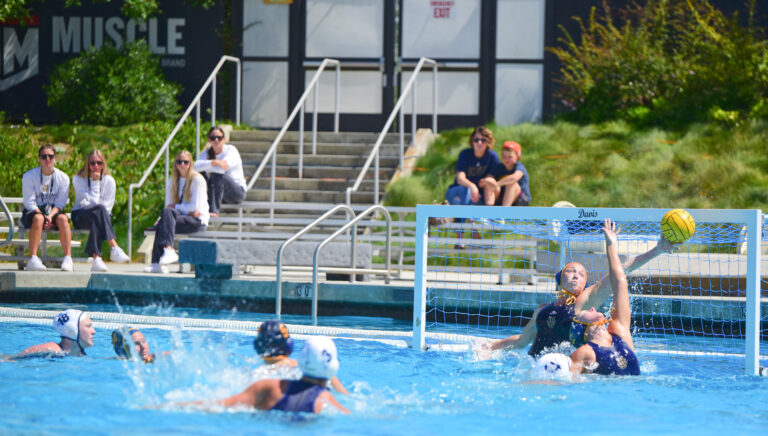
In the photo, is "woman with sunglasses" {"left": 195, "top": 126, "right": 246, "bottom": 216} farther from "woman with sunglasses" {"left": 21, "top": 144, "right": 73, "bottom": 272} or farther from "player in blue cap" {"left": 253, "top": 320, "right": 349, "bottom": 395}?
"player in blue cap" {"left": 253, "top": 320, "right": 349, "bottom": 395}

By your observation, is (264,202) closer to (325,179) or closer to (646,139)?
(325,179)

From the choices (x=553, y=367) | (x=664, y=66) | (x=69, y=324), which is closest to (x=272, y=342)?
(x=553, y=367)

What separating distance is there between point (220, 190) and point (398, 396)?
21.1 ft

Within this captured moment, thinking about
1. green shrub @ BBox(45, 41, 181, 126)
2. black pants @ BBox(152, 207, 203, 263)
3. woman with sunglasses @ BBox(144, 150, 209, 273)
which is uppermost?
green shrub @ BBox(45, 41, 181, 126)

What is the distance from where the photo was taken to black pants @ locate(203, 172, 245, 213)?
12844 millimetres

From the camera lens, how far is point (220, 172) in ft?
42.4

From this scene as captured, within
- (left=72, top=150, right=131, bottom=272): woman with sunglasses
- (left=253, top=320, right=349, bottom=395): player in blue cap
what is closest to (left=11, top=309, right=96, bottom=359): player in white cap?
(left=253, top=320, right=349, bottom=395): player in blue cap

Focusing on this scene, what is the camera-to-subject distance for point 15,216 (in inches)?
524

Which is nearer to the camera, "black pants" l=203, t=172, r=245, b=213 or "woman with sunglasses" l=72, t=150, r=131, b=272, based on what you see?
"woman with sunglasses" l=72, t=150, r=131, b=272

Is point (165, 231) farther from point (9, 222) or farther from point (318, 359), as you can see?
point (318, 359)

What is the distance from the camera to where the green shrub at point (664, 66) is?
1555cm

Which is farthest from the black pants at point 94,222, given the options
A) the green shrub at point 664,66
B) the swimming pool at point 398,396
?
the green shrub at point 664,66

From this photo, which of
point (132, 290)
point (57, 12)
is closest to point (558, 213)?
point (132, 290)

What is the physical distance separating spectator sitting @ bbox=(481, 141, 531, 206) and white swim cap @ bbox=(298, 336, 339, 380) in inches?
244
